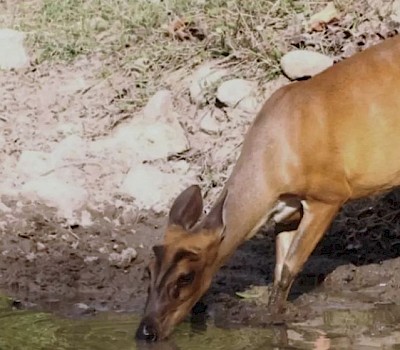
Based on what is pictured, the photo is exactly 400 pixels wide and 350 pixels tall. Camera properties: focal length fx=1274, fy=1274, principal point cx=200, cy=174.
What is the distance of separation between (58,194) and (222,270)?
179 centimetres

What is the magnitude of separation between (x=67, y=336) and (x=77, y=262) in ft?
4.35

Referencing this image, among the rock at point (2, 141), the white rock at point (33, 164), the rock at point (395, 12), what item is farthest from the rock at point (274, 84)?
the rock at point (2, 141)

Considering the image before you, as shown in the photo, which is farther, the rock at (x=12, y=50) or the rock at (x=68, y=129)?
the rock at (x=12, y=50)

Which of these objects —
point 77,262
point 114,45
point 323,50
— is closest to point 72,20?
point 114,45

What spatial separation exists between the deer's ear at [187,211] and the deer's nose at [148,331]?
64 cm

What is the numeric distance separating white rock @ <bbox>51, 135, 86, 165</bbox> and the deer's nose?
3.32 meters

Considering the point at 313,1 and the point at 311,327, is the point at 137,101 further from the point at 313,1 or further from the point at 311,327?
the point at 311,327

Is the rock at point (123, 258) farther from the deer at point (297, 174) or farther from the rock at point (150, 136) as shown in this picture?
the rock at point (150, 136)

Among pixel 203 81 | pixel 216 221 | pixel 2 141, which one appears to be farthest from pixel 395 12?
pixel 216 221

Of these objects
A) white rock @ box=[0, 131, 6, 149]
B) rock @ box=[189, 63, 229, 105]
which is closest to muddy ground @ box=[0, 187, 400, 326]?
white rock @ box=[0, 131, 6, 149]

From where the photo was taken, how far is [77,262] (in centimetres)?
904

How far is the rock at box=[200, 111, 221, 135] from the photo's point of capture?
10539mm

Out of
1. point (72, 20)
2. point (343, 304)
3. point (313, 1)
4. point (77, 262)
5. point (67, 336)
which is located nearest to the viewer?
point (67, 336)

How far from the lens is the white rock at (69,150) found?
10562 mm
